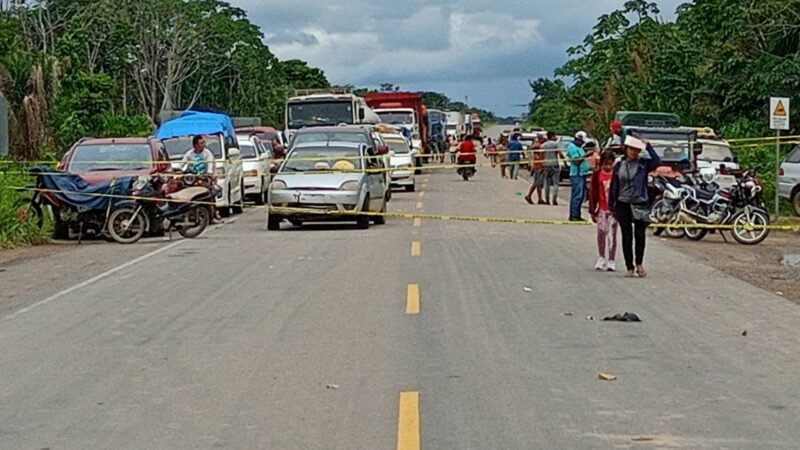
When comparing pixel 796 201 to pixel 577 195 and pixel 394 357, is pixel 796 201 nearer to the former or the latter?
pixel 577 195

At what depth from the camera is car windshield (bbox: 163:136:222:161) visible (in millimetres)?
29072

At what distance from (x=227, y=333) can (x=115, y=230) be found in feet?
34.4

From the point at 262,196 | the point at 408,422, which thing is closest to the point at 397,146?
the point at 262,196

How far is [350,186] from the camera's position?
78.2ft

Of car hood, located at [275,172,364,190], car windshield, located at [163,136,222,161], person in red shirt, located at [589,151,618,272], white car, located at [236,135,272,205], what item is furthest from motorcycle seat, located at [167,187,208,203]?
white car, located at [236,135,272,205]

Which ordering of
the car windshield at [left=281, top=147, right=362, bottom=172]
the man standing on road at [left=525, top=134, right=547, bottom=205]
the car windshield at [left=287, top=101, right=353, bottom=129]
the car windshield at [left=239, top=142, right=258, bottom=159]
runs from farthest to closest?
1. the car windshield at [left=287, top=101, right=353, bottom=129]
2. the car windshield at [left=239, top=142, right=258, bottom=159]
3. the man standing on road at [left=525, top=134, right=547, bottom=205]
4. the car windshield at [left=281, top=147, right=362, bottom=172]

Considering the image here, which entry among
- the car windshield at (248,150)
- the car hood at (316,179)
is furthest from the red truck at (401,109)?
the car hood at (316,179)

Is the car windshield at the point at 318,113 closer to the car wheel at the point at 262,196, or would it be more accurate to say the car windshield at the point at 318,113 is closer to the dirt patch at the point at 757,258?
the car wheel at the point at 262,196

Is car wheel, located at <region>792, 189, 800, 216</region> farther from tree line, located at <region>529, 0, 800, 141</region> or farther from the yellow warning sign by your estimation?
tree line, located at <region>529, 0, 800, 141</region>

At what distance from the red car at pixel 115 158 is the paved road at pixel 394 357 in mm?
4586

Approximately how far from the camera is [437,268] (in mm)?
17203

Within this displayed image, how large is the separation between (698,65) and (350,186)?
2681 cm

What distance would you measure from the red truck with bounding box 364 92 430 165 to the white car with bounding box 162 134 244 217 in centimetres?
2480

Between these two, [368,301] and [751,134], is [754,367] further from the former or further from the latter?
[751,134]
